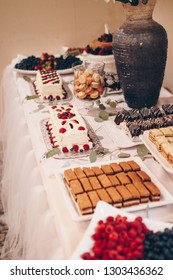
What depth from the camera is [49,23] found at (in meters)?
2.60

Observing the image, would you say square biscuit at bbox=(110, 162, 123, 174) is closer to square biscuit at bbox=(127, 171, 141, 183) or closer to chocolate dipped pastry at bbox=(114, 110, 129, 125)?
square biscuit at bbox=(127, 171, 141, 183)

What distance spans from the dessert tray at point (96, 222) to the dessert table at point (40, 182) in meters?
0.08

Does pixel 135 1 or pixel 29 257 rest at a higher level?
pixel 135 1

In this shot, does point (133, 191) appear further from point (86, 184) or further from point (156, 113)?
point (156, 113)

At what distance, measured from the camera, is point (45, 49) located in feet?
8.73

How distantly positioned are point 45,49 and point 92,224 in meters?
2.04

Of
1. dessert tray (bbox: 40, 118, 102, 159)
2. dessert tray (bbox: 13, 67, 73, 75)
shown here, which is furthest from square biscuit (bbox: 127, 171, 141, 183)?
dessert tray (bbox: 13, 67, 73, 75)

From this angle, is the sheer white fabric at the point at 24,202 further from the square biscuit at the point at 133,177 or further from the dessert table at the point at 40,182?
the square biscuit at the point at 133,177

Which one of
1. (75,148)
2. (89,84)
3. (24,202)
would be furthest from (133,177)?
(89,84)

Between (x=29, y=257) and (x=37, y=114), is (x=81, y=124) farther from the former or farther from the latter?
(x=29, y=257)

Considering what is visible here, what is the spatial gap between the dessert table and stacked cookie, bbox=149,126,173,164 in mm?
65

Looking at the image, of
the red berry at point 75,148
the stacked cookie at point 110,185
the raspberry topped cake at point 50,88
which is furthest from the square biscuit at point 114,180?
the raspberry topped cake at point 50,88

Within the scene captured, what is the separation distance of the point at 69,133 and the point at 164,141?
29 centimetres

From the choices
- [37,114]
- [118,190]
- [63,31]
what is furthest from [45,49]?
[118,190]
